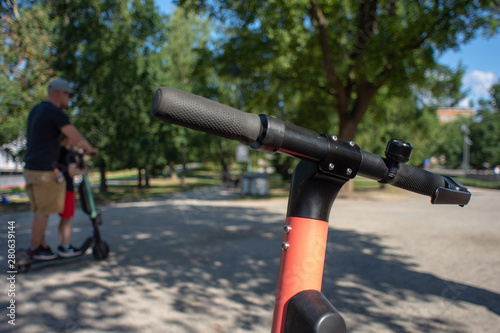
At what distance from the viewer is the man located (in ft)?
12.1

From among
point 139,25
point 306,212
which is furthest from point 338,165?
point 139,25

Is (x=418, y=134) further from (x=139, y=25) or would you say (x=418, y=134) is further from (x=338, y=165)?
(x=338, y=165)

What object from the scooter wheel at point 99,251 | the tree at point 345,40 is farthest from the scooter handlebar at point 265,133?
the tree at point 345,40

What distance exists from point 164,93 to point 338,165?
1.69 ft

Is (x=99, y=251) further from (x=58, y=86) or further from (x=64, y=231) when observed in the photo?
(x=58, y=86)

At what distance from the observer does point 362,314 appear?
2.93m

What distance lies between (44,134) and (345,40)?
479 inches

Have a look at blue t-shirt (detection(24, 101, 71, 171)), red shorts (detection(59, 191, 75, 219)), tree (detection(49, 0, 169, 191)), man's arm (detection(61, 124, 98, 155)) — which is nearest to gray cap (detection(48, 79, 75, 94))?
blue t-shirt (detection(24, 101, 71, 171))

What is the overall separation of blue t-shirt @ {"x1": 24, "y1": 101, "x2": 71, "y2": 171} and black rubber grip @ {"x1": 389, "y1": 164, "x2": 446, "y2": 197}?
3450mm

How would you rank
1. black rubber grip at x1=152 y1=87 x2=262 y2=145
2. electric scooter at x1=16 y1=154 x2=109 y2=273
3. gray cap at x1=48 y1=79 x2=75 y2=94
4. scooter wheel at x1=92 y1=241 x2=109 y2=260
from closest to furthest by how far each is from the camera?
black rubber grip at x1=152 y1=87 x2=262 y2=145 < gray cap at x1=48 y1=79 x2=75 y2=94 < electric scooter at x1=16 y1=154 x2=109 y2=273 < scooter wheel at x1=92 y1=241 x2=109 y2=260

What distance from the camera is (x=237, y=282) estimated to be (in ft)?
12.0

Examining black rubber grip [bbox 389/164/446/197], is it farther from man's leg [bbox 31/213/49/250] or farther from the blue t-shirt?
man's leg [bbox 31/213/49/250]

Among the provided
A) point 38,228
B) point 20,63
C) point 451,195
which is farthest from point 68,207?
point 20,63

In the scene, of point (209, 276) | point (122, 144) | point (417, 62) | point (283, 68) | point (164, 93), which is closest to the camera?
point (164, 93)
